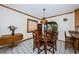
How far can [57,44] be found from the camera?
2.65m

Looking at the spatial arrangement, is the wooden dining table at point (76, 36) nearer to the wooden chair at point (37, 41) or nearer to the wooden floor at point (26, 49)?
the wooden floor at point (26, 49)

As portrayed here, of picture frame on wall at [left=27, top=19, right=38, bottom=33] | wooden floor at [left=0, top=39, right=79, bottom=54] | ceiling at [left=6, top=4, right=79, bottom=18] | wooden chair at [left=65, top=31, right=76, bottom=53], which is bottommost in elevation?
wooden floor at [left=0, top=39, right=79, bottom=54]

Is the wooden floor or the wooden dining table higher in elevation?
the wooden dining table

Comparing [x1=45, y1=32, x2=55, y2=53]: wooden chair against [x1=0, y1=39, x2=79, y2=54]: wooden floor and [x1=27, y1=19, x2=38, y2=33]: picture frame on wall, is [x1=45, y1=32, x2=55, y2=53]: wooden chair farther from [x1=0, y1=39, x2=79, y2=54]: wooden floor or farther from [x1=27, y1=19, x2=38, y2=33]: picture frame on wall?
[x1=27, y1=19, x2=38, y2=33]: picture frame on wall

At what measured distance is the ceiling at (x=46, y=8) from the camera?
2.31m

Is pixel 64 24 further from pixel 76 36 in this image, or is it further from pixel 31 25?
pixel 31 25

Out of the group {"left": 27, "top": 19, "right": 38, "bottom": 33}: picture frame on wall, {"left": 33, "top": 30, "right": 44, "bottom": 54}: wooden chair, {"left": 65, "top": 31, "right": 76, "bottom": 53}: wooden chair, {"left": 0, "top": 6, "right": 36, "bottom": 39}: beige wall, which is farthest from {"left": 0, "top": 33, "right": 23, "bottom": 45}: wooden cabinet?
{"left": 65, "top": 31, "right": 76, "bottom": 53}: wooden chair

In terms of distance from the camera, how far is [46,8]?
8.09ft

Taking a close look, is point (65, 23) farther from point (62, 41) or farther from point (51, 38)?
point (51, 38)

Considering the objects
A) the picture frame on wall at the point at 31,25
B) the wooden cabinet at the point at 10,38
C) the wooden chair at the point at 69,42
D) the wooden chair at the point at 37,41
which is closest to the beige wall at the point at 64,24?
the wooden chair at the point at 69,42

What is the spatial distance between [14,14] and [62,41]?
4.22ft

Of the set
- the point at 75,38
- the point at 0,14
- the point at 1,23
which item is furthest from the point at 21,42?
the point at 75,38

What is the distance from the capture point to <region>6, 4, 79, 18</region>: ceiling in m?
2.31
